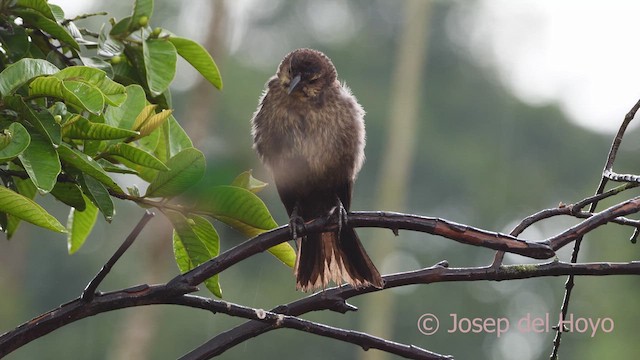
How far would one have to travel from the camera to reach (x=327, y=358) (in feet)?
58.9

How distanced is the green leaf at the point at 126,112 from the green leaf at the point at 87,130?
0.27ft

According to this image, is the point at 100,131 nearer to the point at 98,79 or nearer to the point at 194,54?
the point at 98,79

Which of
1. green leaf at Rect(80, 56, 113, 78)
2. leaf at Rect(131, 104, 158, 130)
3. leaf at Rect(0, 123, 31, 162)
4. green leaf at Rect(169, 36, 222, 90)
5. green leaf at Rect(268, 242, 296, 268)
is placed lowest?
leaf at Rect(0, 123, 31, 162)

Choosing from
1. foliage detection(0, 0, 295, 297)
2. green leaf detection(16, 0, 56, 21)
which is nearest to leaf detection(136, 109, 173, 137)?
foliage detection(0, 0, 295, 297)

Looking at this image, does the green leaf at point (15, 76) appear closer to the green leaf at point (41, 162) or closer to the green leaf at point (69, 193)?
the green leaf at point (41, 162)

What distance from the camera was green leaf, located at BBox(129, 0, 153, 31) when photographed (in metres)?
1.97

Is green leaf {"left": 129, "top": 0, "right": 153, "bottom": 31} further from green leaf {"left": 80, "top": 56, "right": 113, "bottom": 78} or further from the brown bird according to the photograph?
the brown bird

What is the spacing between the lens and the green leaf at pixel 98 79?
5.33 ft

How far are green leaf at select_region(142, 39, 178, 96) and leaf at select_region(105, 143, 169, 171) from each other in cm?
15

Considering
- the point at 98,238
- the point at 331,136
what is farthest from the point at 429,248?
the point at 331,136

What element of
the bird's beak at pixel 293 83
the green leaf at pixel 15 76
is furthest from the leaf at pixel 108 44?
the bird's beak at pixel 293 83

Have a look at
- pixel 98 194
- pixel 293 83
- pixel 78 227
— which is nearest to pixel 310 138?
pixel 293 83

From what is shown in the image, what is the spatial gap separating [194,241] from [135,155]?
0.70 ft

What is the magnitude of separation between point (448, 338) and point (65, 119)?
15975 millimetres
